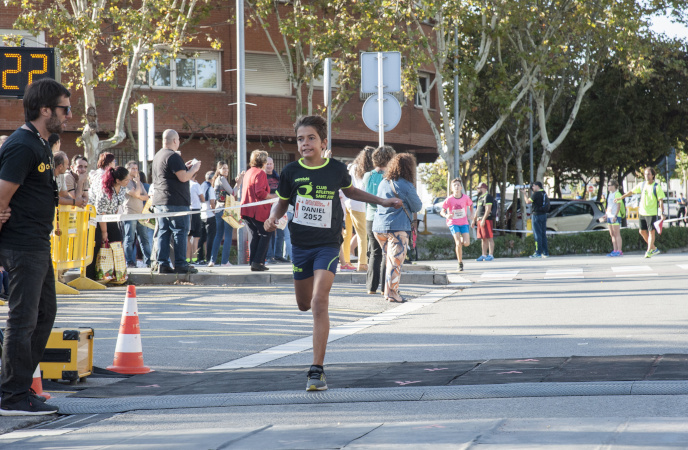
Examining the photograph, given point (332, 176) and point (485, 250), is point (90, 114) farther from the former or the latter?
point (332, 176)

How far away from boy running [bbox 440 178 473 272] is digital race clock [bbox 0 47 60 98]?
35.9ft

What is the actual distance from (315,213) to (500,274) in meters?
11.7

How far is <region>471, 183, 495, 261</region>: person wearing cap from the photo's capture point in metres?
23.0

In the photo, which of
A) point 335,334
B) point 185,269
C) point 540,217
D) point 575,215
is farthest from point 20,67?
point 575,215

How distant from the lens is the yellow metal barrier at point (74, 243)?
12.7 metres

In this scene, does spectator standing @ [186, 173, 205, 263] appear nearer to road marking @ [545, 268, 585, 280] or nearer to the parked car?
road marking @ [545, 268, 585, 280]

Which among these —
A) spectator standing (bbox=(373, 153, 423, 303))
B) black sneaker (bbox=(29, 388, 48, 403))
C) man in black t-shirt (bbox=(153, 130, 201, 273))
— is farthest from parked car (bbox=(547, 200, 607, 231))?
black sneaker (bbox=(29, 388, 48, 403))

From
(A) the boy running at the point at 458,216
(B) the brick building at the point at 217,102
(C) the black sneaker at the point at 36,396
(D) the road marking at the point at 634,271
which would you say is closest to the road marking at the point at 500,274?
(A) the boy running at the point at 458,216

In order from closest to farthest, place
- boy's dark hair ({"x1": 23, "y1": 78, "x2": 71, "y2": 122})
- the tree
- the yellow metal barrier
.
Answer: boy's dark hair ({"x1": 23, "y1": 78, "x2": 71, "y2": 122})
the yellow metal barrier
the tree

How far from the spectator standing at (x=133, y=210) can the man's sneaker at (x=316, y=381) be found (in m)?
9.96

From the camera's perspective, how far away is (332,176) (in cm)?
691

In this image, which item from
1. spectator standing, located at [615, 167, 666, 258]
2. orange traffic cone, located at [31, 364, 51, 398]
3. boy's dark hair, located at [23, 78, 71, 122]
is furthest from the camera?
spectator standing, located at [615, 167, 666, 258]

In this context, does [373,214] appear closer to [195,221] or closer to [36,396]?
[195,221]

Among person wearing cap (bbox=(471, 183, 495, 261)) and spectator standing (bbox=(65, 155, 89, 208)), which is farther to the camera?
person wearing cap (bbox=(471, 183, 495, 261))
